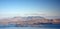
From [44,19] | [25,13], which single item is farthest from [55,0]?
[25,13]

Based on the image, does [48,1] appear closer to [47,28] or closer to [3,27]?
[47,28]

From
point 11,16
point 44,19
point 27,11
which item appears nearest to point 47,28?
point 44,19

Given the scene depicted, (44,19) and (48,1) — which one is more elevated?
(48,1)

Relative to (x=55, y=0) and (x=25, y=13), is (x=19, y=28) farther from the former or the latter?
(x=55, y=0)

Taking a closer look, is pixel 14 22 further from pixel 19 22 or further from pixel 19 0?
pixel 19 0

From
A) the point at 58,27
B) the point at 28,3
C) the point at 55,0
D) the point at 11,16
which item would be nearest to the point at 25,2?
the point at 28,3

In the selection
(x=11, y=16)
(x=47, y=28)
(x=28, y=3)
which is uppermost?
(x=28, y=3)

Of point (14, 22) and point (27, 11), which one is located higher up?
point (27, 11)
